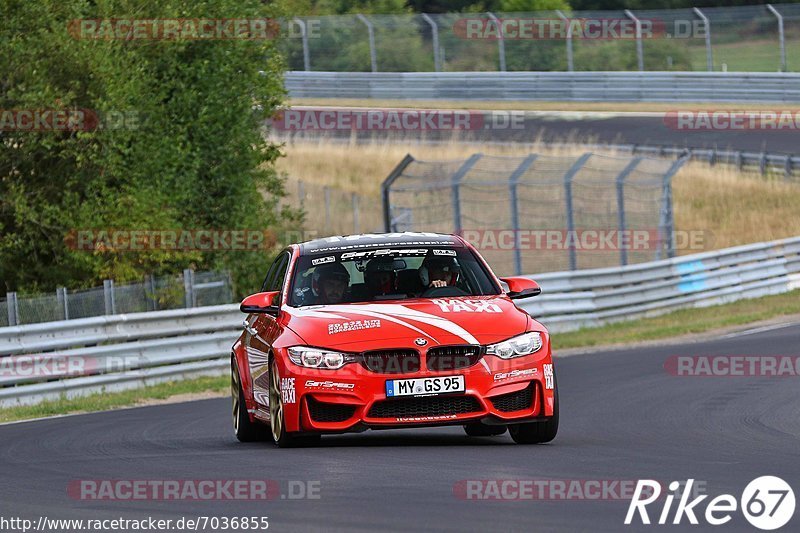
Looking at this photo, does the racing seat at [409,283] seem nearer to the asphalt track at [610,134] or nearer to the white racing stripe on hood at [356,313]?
the white racing stripe on hood at [356,313]

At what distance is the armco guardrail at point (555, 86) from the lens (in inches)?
1674

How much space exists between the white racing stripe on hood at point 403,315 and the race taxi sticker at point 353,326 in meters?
0.11

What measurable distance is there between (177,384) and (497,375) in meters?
9.70

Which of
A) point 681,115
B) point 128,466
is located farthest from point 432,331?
point 681,115

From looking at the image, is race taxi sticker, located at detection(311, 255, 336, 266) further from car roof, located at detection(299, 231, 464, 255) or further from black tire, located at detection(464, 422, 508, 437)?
black tire, located at detection(464, 422, 508, 437)

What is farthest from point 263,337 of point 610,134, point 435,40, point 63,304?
point 435,40

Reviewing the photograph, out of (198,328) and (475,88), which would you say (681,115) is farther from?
(198,328)

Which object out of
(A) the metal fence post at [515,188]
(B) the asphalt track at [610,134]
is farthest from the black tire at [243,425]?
(B) the asphalt track at [610,134]

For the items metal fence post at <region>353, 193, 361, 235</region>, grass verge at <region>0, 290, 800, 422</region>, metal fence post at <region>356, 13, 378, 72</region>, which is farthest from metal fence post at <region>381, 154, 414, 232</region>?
metal fence post at <region>356, 13, 378, 72</region>

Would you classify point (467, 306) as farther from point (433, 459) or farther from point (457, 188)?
point (457, 188)

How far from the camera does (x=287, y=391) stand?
998 cm

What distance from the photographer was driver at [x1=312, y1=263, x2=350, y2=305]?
1078cm

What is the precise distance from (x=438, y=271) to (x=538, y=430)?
5.05 ft

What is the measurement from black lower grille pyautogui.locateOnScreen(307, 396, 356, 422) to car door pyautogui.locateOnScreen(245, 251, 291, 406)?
0.72m
